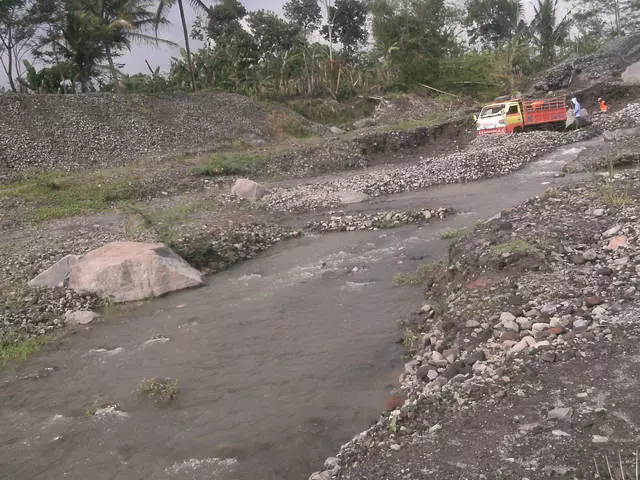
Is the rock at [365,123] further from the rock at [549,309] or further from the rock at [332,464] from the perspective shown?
the rock at [332,464]

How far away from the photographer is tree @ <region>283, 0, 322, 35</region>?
55.2 meters

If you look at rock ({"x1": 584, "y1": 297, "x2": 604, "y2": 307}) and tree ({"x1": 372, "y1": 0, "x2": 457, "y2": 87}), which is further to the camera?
tree ({"x1": 372, "y1": 0, "x2": 457, "y2": 87})

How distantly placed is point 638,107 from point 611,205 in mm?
18381

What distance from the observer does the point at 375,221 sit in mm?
15305

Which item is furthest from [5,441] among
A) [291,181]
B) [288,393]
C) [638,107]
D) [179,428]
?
[638,107]

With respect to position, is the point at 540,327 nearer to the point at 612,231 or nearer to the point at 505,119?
the point at 612,231

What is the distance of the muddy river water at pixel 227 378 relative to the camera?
5.69m

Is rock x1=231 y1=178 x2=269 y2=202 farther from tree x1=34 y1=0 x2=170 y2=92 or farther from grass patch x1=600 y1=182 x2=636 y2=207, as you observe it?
tree x1=34 y1=0 x2=170 y2=92

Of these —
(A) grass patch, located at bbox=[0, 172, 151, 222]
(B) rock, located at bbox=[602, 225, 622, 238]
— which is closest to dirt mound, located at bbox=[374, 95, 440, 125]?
(A) grass patch, located at bbox=[0, 172, 151, 222]

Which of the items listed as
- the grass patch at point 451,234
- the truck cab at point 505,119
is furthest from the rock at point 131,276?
the truck cab at point 505,119

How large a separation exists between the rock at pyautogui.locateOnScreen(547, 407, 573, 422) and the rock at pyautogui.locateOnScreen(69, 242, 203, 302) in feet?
27.6

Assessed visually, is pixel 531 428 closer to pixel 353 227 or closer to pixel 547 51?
pixel 353 227

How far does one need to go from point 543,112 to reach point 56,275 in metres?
21.0

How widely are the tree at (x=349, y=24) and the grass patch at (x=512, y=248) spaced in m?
47.1
